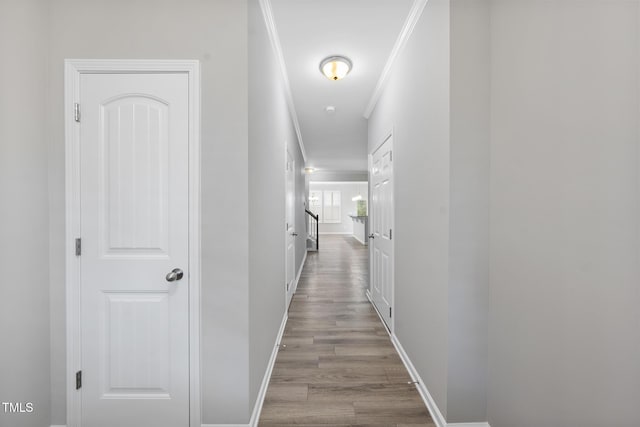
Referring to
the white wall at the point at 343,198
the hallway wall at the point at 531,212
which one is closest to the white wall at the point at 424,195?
the hallway wall at the point at 531,212

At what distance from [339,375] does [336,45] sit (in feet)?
8.72

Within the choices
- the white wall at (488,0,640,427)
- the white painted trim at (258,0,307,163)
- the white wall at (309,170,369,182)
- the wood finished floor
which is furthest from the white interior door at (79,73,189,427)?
the white wall at (309,170,369,182)

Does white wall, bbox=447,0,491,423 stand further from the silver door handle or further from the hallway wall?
the silver door handle

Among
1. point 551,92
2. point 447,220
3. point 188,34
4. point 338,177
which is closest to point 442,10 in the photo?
point 551,92

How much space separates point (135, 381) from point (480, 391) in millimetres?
1933

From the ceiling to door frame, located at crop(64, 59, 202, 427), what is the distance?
0.95m

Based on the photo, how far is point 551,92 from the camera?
42.7 inches

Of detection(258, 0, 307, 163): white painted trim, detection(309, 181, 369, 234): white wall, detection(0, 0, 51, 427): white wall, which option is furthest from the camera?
detection(309, 181, 369, 234): white wall

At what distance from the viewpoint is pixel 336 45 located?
86.2 inches

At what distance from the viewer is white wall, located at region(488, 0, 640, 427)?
0.85m

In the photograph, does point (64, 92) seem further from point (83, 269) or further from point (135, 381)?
point (135, 381)

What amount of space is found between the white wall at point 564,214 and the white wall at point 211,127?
1.36m

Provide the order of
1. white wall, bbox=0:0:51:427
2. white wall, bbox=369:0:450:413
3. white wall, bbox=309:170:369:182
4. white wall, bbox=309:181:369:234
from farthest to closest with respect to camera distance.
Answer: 1. white wall, bbox=309:181:369:234
2. white wall, bbox=309:170:369:182
3. white wall, bbox=369:0:450:413
4. white wall, bbox=0:0:51:427

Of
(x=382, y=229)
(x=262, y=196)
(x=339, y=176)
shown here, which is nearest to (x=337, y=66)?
(x=262, y=196)
